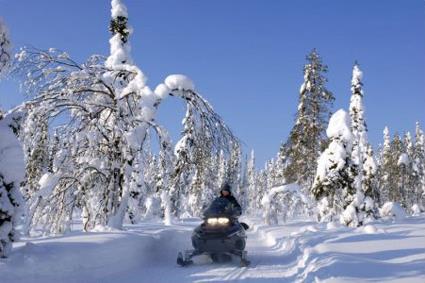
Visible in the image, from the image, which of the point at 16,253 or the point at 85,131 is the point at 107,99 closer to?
the point at 85,131

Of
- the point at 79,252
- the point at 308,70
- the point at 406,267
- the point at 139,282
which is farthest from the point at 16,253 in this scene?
the point at 308,70

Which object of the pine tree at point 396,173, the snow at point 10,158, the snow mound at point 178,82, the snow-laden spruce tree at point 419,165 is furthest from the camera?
the snow-laden spruce tree at point 419,165

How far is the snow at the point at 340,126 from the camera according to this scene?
1112 inches

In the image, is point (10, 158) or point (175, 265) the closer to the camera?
point (10, 158)

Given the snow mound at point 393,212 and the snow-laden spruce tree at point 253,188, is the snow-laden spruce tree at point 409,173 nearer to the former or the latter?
the snow mound at point 393,212

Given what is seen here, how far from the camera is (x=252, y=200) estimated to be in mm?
134375

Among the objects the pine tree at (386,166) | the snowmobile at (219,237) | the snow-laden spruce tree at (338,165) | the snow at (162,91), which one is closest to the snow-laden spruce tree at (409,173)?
the pine tree at (386,166)

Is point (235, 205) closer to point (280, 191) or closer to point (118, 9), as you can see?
point (118, 9)

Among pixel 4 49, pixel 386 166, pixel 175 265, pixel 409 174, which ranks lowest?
pixel 175 265

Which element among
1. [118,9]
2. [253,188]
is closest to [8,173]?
[118,9]

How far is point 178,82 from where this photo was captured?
568 inches

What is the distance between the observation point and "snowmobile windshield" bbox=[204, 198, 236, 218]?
41.2ft

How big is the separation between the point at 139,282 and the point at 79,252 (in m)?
1.30

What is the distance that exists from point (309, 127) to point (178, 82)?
23.8 m
